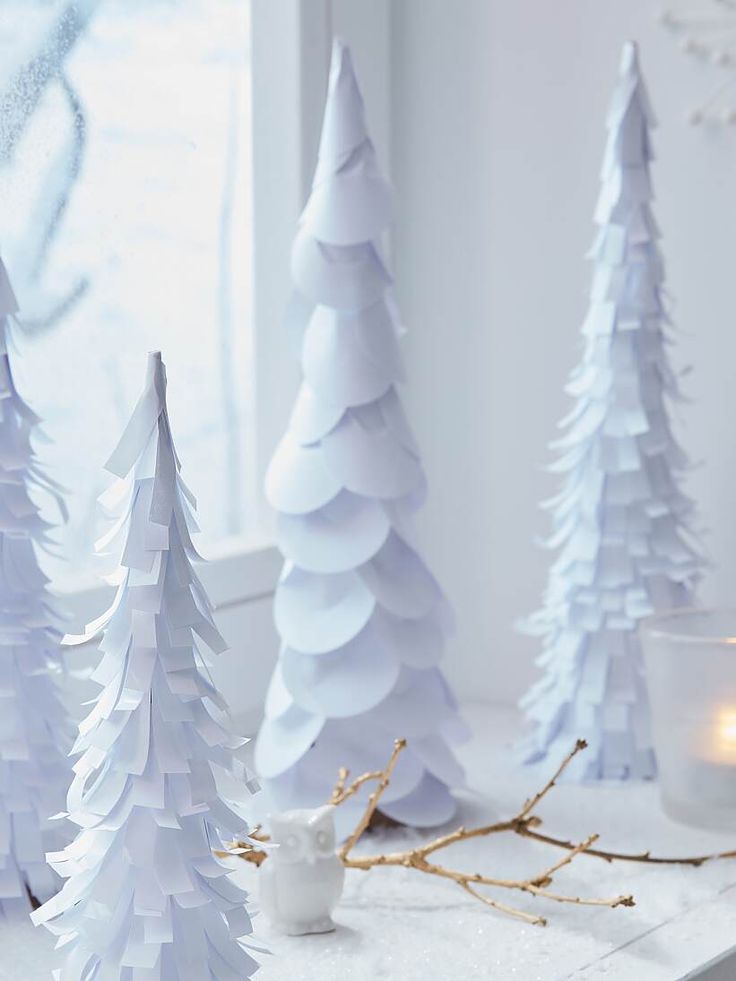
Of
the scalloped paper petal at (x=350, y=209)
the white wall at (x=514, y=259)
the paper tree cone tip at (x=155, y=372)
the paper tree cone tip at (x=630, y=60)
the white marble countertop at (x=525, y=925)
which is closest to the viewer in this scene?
the paper tree cone tip at (x=155, y=372)

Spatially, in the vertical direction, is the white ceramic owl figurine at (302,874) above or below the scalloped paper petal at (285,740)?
Result: below

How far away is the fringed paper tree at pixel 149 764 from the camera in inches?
25.5

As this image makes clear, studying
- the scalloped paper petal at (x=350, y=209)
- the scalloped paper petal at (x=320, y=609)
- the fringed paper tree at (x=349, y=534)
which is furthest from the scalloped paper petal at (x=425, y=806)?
the scalloped paper petal at (x=350, y=209)

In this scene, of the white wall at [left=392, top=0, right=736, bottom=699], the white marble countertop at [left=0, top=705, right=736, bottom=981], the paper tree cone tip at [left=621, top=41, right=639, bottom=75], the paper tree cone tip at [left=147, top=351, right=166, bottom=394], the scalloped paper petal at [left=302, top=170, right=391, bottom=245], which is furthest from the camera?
the white wall at [left=392, top=0, right=736, bottom=699]

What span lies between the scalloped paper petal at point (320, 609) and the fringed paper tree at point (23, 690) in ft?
0.55

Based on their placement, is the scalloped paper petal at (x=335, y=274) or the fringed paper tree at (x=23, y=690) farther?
the scalloped paper petal at (x=335, y=274)

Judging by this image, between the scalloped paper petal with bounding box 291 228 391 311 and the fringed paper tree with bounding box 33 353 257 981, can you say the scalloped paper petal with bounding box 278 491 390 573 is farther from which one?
the fringed paper tree with bounding box 33 353 257 981

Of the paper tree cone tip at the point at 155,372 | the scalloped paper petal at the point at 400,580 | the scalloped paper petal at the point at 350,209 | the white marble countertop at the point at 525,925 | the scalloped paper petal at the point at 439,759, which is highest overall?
the scalloped paper petal at the point at 350,209

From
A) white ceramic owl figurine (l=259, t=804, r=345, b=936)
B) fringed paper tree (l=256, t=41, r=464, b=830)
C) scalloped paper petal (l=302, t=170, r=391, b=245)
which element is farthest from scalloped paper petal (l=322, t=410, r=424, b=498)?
white ceramic owl figurine (l=259, t=804, r=345, b=936)

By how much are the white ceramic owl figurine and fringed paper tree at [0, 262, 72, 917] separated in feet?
0.42

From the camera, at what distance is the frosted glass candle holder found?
945 mm

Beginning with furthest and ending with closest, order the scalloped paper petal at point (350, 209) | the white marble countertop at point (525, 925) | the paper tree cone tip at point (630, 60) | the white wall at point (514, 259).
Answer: the white wall at point (514, 259) < the paper tree cone tip at point (630, 60) < the scalloped paper petal at point (350, 209) < the white marble countertop at point (525, 925)

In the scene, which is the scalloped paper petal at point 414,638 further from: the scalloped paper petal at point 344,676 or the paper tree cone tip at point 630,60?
the paper tree cone tip at point 630,60

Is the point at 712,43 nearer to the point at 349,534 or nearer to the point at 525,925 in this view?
the point at 349,534
